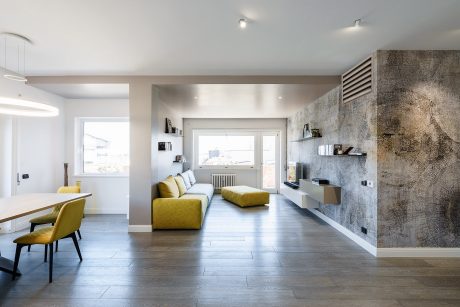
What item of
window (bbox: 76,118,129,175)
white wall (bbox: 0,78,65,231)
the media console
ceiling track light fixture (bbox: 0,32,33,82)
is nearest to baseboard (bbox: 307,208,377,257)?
the media console

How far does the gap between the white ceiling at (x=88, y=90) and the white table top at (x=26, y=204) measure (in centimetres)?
196

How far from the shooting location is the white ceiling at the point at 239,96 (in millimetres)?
4133

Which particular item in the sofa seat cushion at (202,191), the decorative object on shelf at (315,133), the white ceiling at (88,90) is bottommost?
the sofa seat cushion at (202,191)

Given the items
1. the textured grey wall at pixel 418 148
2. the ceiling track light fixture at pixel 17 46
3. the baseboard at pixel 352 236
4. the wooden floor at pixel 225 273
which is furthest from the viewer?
the baseboard at pixel 352 236

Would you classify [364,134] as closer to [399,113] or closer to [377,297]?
[399,113]

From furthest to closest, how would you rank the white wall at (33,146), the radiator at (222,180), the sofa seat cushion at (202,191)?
the radiator at (222,180)
the sofa seat cushion at (202,191)
the white wall at (33,146)

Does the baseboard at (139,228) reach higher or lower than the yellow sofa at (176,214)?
lower

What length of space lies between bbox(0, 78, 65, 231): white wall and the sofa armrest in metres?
2.32

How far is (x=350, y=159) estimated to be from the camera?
366 centimetres

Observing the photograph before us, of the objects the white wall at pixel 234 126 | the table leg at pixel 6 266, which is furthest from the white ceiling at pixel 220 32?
the white wall at pixel 234 126

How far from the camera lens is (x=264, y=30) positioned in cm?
256

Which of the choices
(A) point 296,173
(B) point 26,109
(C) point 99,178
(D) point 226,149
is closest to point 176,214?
(C) point 99,178

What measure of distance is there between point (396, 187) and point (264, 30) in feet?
8.23

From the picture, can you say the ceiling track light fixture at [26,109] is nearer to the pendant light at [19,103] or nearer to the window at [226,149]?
the pendant light at [19,103]
